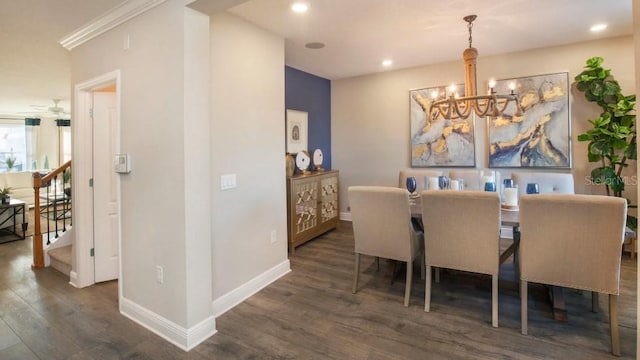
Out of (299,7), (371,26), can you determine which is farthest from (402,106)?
(299,7)

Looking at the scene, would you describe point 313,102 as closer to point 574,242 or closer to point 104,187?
point 104,187

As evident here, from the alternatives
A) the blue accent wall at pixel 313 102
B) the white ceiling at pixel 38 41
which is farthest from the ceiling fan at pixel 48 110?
the blue accent wall at pixel 313 102

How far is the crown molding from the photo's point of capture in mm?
2316

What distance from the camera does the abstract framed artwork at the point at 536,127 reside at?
409cm

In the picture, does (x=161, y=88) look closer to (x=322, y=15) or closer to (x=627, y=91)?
(x=322, y=15)

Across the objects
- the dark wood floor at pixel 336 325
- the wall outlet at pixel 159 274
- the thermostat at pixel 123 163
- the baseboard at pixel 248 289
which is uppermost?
the thermostat at pixel 123 163

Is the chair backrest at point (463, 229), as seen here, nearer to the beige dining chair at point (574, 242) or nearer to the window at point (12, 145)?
the beige dining chair at point (574, 242)

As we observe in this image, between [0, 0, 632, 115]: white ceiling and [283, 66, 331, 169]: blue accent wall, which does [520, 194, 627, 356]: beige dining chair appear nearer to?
[0, 0, 632, 115]: white ceiling

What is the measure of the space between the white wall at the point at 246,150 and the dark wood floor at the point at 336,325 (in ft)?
1.18

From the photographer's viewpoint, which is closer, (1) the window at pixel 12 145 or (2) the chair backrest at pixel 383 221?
(2) the chair backrest at pixel 383 221

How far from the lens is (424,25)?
326 cm

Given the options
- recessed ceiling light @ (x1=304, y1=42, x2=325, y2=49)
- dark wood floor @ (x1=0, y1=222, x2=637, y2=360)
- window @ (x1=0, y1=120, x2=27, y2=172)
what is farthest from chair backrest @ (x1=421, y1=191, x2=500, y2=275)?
window @ (x1=0, y1=120, x2=27, y2=172)

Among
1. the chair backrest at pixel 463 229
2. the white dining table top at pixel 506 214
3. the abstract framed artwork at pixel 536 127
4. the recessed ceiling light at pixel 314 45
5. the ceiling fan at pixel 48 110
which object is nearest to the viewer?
the chair backrest at pixel 463 229

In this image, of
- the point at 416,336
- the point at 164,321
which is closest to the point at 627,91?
the point at 416,336
